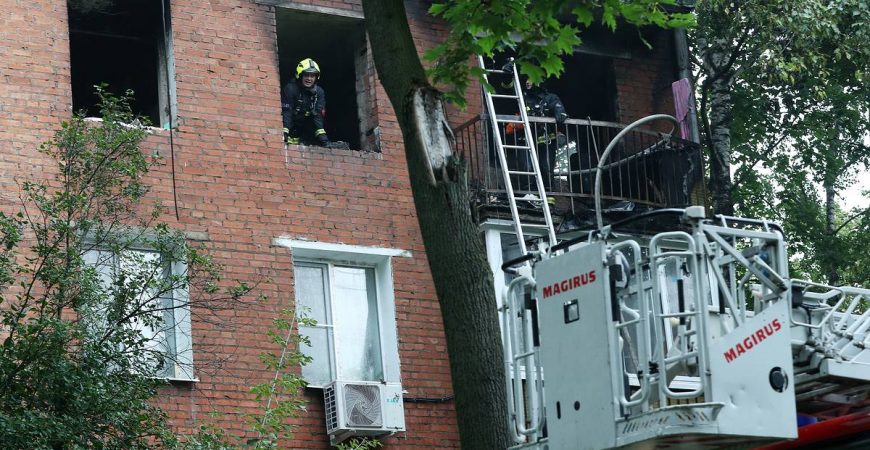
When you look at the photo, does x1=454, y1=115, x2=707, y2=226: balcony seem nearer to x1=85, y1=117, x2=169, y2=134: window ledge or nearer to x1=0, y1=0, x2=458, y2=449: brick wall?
x1=0, y1=0, x2=458, y2=449: brick wall

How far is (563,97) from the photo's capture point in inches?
877

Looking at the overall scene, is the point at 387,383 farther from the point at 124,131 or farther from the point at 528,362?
the point at 528,362

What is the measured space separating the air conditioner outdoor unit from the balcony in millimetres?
2485

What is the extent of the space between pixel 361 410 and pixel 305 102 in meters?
3.84

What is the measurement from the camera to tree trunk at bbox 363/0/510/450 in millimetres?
11227

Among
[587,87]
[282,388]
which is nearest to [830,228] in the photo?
[587,87]

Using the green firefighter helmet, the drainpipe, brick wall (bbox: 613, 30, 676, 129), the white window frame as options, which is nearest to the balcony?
brick wall (bbox: 613, 30, 676, 129)

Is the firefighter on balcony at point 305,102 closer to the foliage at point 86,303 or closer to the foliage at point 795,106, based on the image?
the foliage at point 86,303

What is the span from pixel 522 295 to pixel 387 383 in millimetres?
5031

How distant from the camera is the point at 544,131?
1942 centimetres

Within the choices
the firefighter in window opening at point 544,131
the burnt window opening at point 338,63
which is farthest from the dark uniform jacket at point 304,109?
the firefighter in window opening at point 544,131

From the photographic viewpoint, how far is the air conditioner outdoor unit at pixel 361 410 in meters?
17.0

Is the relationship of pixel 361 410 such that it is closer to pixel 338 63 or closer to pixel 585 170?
pixel 585 170

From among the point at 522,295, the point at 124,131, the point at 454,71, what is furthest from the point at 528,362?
the point at 124,131
